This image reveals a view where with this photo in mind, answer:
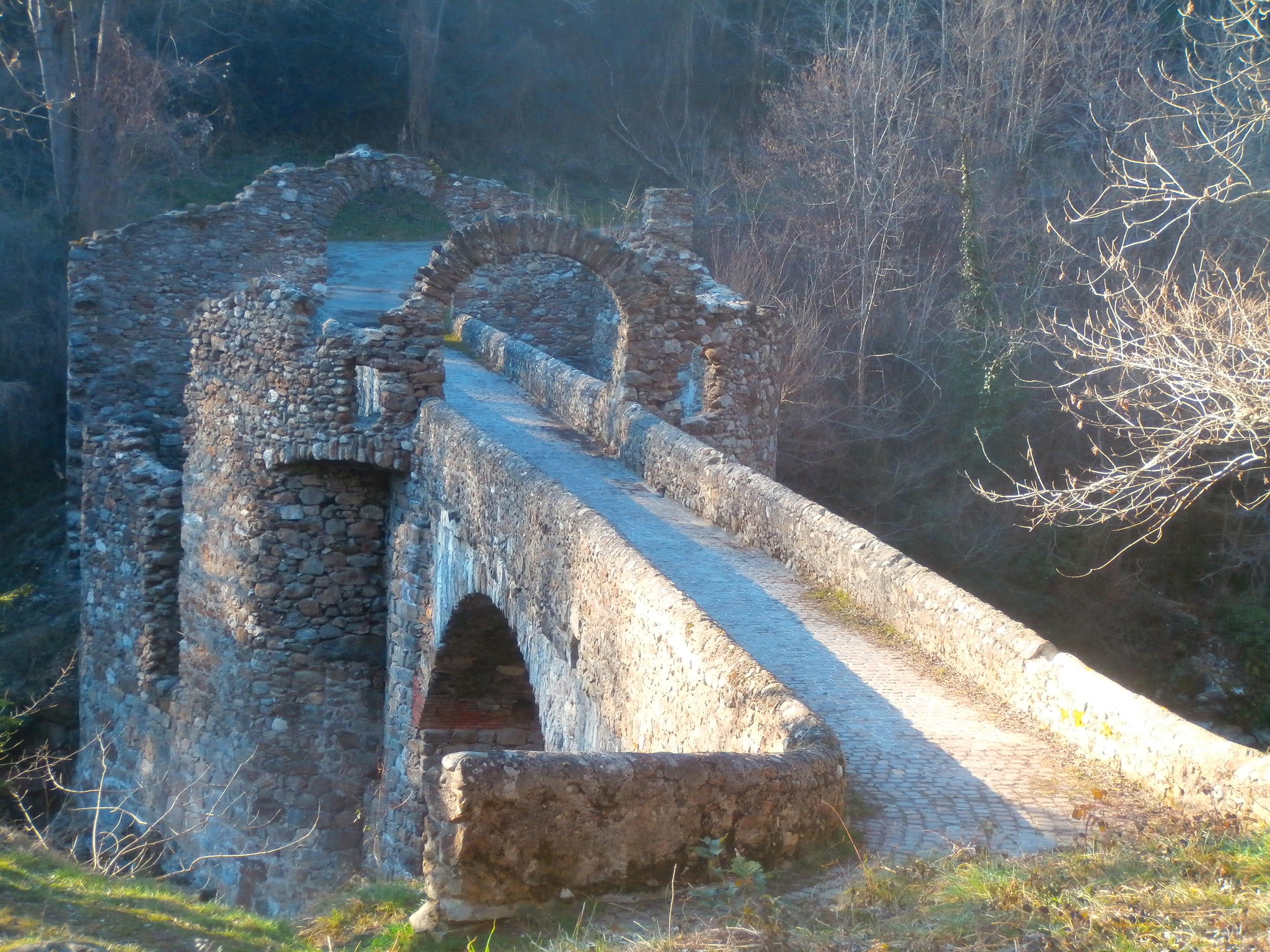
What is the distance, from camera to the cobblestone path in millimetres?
3811

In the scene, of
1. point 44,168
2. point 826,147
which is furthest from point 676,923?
point 44,168

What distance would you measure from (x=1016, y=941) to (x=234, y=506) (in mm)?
8538

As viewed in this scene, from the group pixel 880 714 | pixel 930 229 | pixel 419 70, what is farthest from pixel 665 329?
pixel 419 70

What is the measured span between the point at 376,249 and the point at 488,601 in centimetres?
1332

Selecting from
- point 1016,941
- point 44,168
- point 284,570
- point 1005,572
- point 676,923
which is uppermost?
point 44,168

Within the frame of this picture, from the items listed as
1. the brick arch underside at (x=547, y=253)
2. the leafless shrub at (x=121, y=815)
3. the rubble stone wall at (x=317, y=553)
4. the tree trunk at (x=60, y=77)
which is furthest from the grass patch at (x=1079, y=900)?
the tree trunk at (x=60, y=77)

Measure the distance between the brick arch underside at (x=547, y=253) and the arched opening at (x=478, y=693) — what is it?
9.14ft

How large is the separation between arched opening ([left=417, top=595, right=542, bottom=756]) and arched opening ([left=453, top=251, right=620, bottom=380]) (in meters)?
8.34

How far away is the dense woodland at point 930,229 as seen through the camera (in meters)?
17.8

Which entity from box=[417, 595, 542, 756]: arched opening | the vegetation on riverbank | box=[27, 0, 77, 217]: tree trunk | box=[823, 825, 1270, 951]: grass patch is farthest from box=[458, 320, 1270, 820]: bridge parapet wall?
box=[27, 0, 77, 217]: tree trunk

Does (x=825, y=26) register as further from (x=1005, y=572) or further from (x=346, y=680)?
(x=346, y=680)

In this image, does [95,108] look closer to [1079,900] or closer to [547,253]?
[547,253]

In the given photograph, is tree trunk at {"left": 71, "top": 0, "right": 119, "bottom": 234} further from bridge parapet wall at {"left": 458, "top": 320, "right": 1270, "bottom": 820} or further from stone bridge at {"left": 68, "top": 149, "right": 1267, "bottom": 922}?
bridge parapet wall at {"left": 458, "top": 320, "right": 1270, "bottom": 820}

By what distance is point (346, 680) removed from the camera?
1009cm
